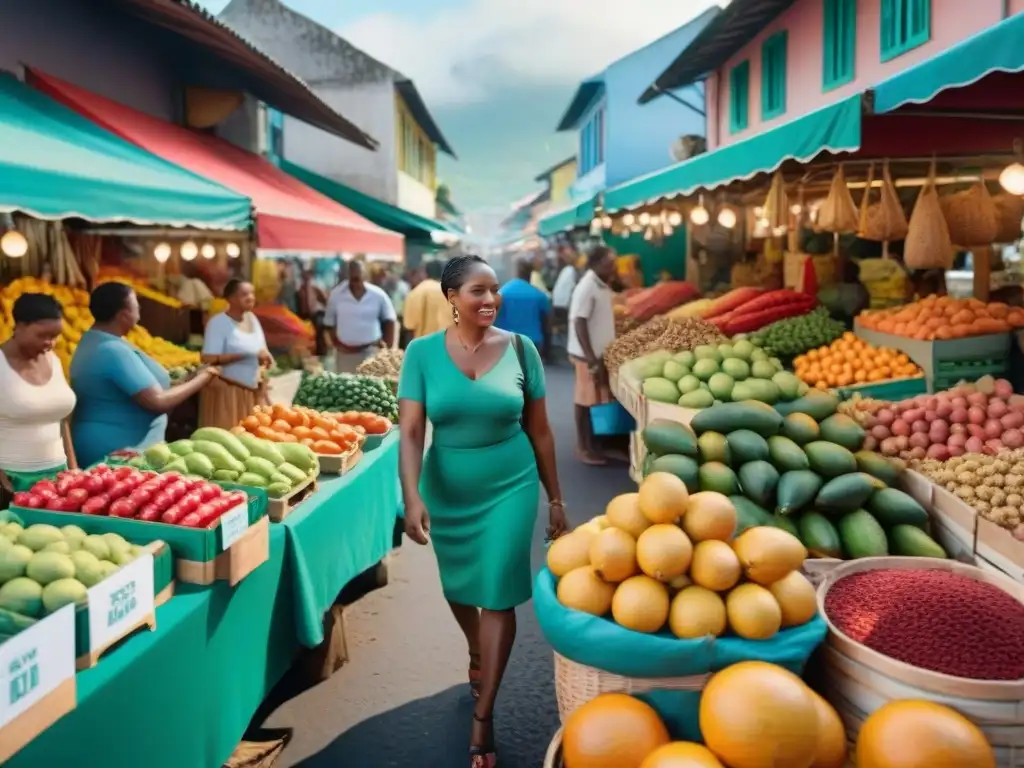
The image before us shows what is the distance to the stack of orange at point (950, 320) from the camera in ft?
21.8

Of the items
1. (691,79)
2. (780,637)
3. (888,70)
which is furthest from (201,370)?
(691,79)

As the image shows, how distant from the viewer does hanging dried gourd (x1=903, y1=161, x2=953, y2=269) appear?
668cm

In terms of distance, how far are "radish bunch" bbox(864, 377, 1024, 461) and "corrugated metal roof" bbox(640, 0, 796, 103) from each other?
408 inches

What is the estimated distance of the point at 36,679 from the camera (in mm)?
2176

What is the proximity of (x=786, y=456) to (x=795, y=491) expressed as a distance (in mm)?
281

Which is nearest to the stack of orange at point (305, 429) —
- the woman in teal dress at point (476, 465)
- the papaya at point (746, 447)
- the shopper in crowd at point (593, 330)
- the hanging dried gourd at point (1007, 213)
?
the woman in teal dress at point (476, 465)

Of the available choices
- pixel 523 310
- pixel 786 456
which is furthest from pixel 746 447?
pixel 523 310

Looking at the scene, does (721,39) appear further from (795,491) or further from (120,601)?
(120,601)

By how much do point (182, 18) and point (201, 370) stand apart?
16.6ft

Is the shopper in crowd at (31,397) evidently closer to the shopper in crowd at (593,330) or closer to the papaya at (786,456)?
the papaya at (786,456)

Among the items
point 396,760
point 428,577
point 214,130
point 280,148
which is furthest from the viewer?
point 280,148

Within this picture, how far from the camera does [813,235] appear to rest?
12734mm

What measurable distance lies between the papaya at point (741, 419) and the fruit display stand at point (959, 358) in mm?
2789

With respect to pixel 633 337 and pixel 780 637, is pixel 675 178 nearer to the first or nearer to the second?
pixel 633 337
